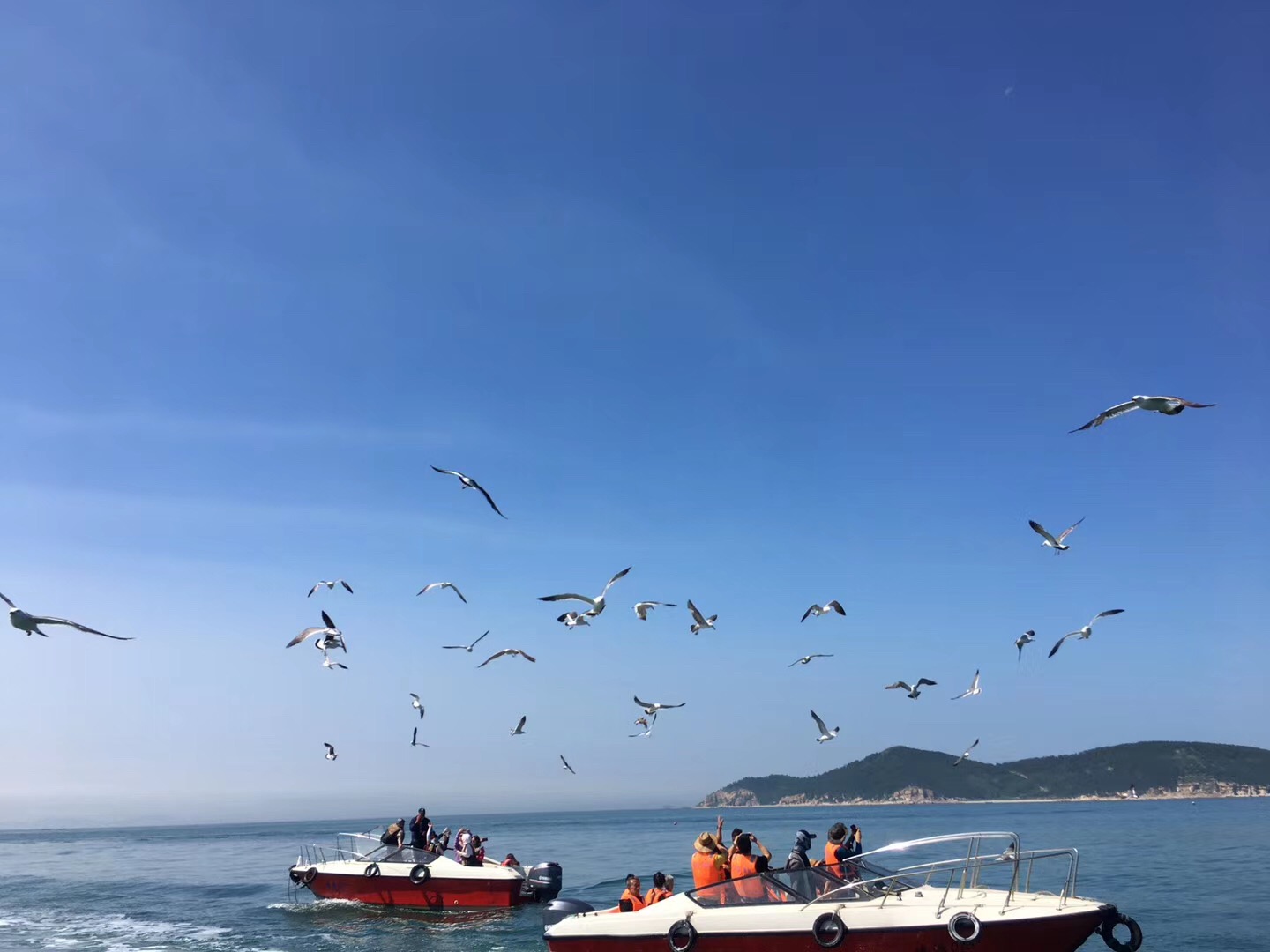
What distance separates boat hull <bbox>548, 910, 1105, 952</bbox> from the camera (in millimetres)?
12922

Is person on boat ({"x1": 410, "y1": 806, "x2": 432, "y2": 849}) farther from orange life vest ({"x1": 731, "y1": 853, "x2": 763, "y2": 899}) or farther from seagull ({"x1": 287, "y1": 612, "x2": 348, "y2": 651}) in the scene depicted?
orange life vest ({"x1": 731, "y1": 853, "x2": 763, "y2": 899})

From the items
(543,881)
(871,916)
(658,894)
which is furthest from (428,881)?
(871,916)

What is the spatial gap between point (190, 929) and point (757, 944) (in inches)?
858

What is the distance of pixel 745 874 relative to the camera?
14617mm

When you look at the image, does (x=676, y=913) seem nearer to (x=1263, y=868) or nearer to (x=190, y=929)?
(x=190, y=929)

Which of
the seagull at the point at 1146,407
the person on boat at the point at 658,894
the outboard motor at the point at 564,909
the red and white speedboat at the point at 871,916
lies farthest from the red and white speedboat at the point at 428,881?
the seagull at the point at 1146,407

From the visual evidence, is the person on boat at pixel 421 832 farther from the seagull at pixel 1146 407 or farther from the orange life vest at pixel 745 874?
the seagull at pixel 1146 407

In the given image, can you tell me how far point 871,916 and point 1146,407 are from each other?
9.34 meters

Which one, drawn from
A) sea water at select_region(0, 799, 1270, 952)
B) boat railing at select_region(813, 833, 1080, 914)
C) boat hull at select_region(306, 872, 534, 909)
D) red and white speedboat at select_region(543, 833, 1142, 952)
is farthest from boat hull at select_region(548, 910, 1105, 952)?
boat hull at select_region(306, 872, 534, 909)

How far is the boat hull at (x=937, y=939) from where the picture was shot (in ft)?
42.4

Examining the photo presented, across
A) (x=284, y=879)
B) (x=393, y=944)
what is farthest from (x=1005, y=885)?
(x=284, y=879)

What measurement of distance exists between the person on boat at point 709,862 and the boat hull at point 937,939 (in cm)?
90

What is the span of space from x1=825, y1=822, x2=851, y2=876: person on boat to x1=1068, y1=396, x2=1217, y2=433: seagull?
25.3ft

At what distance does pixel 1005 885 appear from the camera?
29578mm
